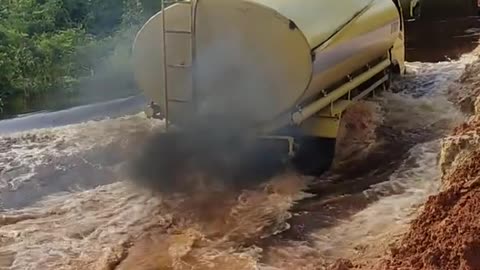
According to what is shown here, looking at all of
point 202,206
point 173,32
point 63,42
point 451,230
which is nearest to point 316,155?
point 202,206

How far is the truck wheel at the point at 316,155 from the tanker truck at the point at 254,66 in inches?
0.5

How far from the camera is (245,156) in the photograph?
8969 millimetres

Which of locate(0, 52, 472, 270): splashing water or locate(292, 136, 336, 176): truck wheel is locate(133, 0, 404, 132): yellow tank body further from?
locate(0, 52, 472, 270): splashing water

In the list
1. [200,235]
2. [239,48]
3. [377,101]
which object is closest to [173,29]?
[239,48]

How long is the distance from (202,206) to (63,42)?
1001cm

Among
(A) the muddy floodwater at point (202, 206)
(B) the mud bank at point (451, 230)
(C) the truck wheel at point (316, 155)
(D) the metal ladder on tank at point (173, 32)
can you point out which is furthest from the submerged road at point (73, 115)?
(B) the mud bank at point (451, 230)

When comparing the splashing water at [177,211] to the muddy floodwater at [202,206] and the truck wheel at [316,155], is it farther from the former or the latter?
the truck wheel at [316,155]

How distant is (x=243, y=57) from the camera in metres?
8.43

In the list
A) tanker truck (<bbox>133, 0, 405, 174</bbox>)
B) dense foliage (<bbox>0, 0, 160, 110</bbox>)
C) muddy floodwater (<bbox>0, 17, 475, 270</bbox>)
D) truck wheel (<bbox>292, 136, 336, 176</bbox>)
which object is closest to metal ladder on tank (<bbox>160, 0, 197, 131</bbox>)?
tanker truck (<bbox>133, 0, 405, 174</bbox>)

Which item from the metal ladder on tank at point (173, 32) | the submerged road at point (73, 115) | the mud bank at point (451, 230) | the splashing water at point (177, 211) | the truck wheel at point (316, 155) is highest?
the metal ladder on tank at point (173, 32)

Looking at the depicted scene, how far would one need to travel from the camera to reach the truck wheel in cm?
927

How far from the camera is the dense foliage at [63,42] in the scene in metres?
15.4

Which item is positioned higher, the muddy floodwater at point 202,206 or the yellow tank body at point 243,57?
the yellow tank body at point 243,57

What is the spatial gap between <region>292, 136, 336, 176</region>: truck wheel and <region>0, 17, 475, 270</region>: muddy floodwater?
14 centimetres
